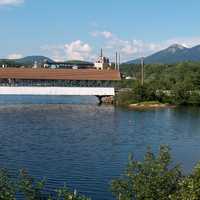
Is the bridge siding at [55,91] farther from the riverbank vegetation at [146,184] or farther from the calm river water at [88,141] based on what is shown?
the riverbank vegetation at [146,184]

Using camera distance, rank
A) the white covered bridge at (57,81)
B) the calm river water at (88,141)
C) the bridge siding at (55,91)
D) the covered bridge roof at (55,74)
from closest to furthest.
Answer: the calm river water at (88,141) < the bridge siding at (55,91) < the white covered bridge at (57,81) < the covered bridge roof at (55,74)

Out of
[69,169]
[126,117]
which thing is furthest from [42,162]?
[126,117]

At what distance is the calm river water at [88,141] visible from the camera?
22344 millimetres

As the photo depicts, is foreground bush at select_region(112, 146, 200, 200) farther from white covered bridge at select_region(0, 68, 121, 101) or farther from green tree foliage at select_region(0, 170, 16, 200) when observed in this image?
white covered bridge at select_region(0, 68, 121, 101)

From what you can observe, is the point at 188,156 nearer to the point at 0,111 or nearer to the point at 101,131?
the point at 101,131

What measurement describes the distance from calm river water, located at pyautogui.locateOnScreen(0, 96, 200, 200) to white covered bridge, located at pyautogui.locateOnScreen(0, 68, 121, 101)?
1142cm

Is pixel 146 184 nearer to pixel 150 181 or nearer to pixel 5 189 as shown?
pixel 150 181

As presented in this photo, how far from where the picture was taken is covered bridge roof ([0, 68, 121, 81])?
6888 centimetres

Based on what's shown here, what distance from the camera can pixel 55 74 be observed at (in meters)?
70.7

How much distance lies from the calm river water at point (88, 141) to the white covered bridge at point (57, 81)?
1142cm

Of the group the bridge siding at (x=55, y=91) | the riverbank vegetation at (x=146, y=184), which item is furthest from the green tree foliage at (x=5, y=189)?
the bridge siding at (x=55, y=91)

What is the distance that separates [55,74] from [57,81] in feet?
3.93

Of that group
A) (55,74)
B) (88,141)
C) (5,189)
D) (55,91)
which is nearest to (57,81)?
(55,74)

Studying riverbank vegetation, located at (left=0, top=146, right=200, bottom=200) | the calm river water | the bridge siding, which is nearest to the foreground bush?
riverbank vegetation, located at (left=0, top=146, right=200, bottom=200)
